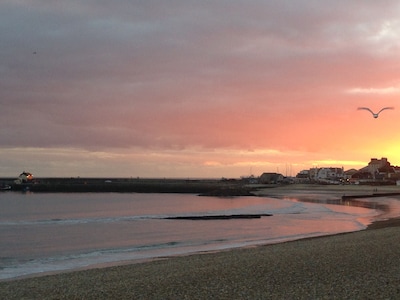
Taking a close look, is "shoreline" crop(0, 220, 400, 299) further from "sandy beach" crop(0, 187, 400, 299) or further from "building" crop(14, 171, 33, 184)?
"building" crop(14, 171, 33, 184)

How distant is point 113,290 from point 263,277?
394cm

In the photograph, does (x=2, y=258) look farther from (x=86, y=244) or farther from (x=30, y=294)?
(x=30, y=294)

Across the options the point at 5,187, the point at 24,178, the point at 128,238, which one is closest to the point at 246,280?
the point at 128,238

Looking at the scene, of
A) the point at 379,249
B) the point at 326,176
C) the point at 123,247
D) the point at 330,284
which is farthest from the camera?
the point at 326,176

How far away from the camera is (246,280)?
1206 centimetres

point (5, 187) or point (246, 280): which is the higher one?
point (5, 187)

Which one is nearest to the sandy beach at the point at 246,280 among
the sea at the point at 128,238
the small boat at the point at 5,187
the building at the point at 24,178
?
the sea at the point at 128,238

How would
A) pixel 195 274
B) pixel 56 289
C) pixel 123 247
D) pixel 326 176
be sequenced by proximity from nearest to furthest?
1. pixel 56 289
2. pixel 195 274
3. pixel 123 247
4. pixel 326 176

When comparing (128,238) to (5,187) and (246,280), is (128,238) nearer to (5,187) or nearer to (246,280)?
(246,280)

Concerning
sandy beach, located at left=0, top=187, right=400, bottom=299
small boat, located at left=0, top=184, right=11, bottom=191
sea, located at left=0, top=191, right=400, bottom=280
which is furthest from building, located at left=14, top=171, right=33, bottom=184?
sandy beach, located at left=0, top=187, right=400, bottom=299

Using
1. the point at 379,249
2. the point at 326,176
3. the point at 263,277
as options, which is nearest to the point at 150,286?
the point at 263,277

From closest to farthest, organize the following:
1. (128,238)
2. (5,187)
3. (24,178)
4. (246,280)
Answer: (246,280), (128,238), (5,187), (24,178)

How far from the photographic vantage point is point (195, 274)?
13.3 metres

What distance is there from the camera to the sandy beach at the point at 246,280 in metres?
10.6
